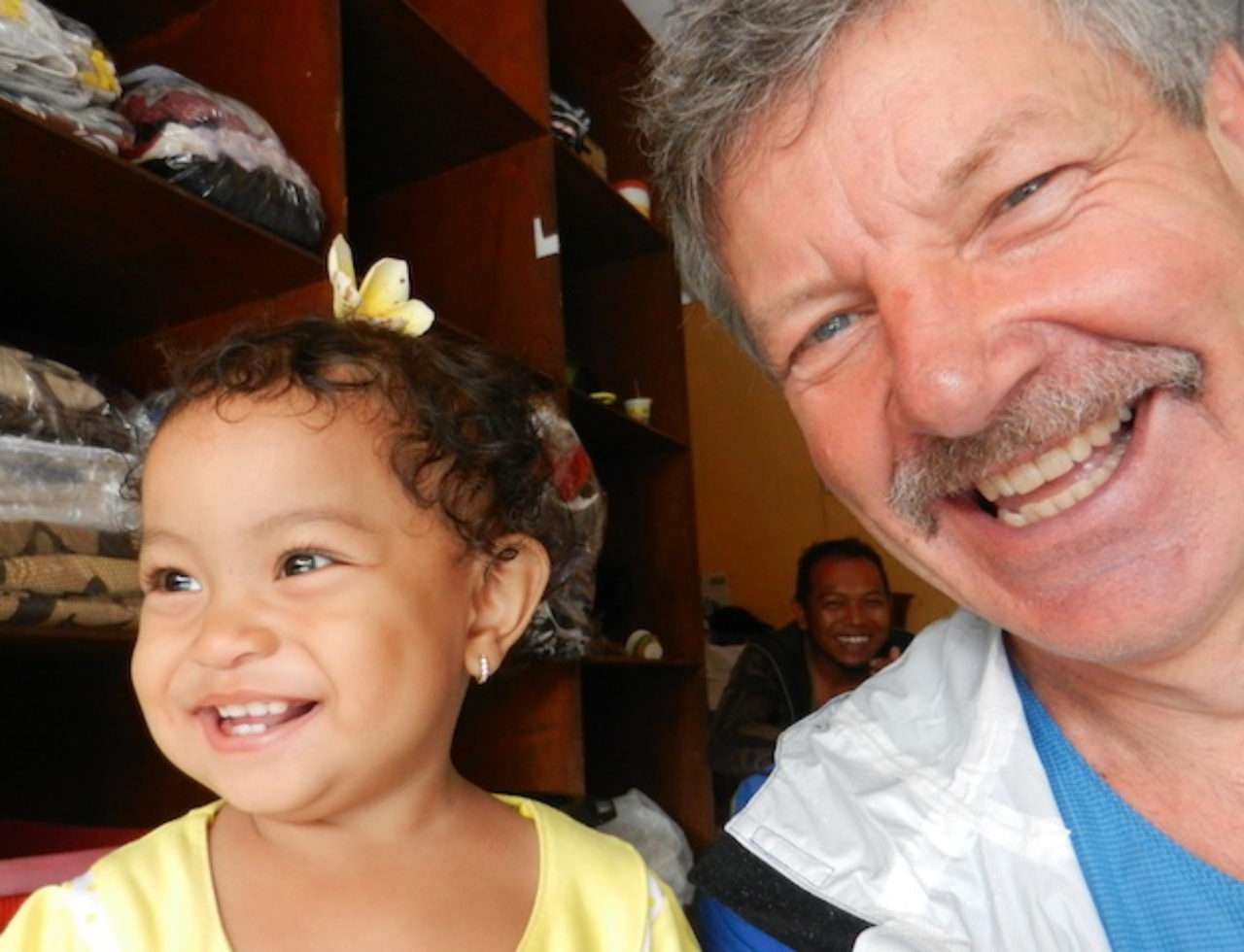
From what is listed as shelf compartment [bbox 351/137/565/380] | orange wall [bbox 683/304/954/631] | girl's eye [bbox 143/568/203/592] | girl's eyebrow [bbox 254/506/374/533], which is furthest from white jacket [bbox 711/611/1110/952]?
orange wall [bbox 683/304/954/631]

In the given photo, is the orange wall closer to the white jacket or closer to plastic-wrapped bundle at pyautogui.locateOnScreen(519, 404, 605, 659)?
plastic-wrapped bundle at pyautogui.locateOnScreen(519, 404, 605, 659)

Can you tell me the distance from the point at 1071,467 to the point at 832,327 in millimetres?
250

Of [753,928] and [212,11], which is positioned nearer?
[753,928]

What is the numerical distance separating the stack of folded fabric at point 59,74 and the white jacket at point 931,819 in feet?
3.39

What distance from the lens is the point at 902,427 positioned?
2.99ft

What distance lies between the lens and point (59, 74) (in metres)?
1.12

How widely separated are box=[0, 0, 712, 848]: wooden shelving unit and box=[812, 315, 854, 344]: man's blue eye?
0.73 meters

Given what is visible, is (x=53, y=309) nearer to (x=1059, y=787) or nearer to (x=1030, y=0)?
(x=1030, y=0)

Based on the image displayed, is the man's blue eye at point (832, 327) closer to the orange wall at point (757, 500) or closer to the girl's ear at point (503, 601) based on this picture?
the girl's ear at point (503, 601)

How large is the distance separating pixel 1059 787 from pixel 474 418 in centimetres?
72

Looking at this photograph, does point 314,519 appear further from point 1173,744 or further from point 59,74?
point 1173,744

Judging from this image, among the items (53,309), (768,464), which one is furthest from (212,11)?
(768,464)

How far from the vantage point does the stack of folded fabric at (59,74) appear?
1.07 m

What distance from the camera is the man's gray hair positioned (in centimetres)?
87
